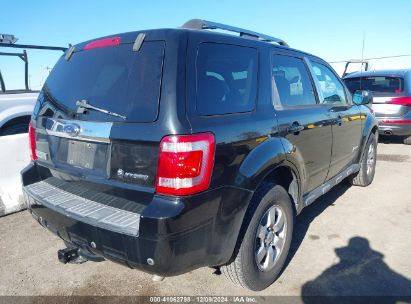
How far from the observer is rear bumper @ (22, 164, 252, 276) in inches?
73.5

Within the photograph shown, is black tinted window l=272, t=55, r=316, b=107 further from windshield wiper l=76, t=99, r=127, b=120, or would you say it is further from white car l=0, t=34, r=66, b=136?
white car l=0, t=34, r=66, b=136

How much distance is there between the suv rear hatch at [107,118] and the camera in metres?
1.99

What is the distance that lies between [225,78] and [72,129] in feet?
3.59

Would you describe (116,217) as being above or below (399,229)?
above

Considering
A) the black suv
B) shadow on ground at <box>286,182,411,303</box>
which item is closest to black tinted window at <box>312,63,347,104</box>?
the black suv

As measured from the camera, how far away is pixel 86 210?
2180 millimetres

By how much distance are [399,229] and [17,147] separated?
475 cm

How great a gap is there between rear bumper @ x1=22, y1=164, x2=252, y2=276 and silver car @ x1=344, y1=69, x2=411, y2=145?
646cm

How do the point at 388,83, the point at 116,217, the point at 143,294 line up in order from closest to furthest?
the point at 116,217, the point at 143,294, the point at 388,83

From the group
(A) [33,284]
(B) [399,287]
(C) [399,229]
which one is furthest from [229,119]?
(C) [399,229]

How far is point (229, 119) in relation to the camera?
2188 mm

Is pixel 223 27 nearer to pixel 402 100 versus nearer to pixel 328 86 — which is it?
pixel 328 86

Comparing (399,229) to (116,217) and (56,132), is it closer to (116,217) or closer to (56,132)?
(116,217)

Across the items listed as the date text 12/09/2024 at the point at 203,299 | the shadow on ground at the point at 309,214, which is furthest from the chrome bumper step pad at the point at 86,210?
the shadow on ground at the point at 309,214
